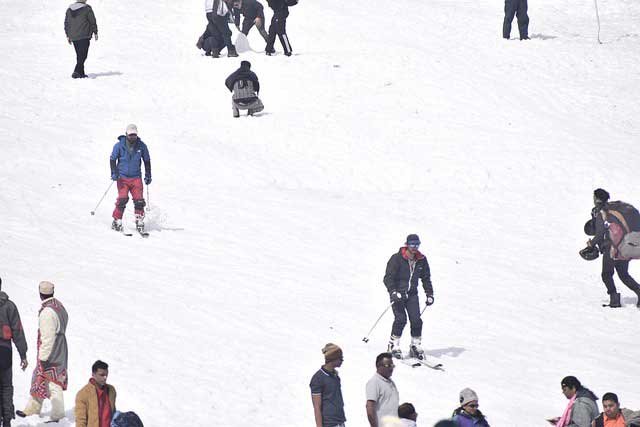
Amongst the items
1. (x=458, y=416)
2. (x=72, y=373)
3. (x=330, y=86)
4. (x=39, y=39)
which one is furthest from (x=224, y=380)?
(x=39, y=39)

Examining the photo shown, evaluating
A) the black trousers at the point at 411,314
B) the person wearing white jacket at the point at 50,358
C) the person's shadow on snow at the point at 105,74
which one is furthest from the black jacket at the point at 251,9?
the person wearing white jacket at the point at 50,358

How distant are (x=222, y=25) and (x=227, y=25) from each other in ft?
0.51

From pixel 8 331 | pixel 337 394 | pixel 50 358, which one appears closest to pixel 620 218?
pixel 337 394

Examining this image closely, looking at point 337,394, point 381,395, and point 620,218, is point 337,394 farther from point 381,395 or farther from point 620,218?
point 620,218

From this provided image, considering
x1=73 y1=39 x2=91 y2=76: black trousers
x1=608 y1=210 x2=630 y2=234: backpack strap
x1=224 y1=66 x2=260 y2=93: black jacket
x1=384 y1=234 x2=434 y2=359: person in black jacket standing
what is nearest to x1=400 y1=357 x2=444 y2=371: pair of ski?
x1=384 y1=234 x2=434 y2=359: person in black jacket standing

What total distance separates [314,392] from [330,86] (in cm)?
1717

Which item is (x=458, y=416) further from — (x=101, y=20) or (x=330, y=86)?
(x=101, y=20)

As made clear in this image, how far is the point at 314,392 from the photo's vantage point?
10.0m

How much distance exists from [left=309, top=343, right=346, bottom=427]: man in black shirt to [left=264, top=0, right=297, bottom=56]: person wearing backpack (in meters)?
18.3

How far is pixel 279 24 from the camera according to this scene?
90.9 feet

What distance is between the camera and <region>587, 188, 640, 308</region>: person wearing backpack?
16.6 m

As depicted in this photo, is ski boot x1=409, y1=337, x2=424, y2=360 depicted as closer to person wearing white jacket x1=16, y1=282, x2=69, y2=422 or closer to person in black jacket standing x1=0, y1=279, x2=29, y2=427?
person wearing white jacket x1=16, y1=282, x2=69, y2=422

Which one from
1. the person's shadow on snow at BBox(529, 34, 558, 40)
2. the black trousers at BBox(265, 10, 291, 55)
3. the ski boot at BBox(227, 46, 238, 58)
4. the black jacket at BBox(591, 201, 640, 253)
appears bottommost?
the black jacket at BBox(591, 201, 640, 253)

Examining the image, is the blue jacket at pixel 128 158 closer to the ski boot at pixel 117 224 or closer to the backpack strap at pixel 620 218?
the ski boot at pixel 117 224
